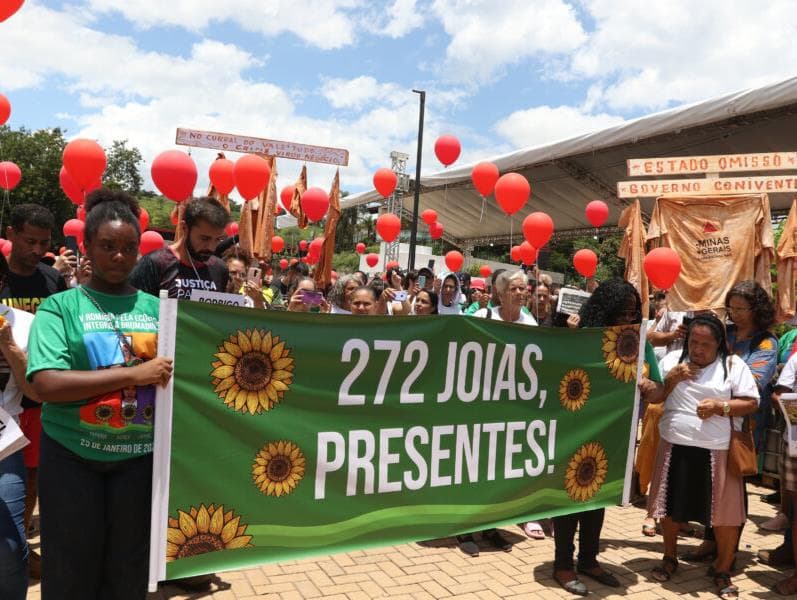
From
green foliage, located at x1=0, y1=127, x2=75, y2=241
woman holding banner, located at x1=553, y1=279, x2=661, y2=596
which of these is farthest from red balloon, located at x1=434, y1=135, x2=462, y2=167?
green foliage, located at x1=0, y1=127, x2=75, y2=241

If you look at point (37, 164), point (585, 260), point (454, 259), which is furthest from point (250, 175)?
point (37, 164)

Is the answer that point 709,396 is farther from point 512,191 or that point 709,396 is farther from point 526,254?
point 526,254

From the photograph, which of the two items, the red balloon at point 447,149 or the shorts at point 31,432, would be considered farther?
the red balloon at point 447,149

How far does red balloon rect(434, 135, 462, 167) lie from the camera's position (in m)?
11.2

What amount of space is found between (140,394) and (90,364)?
207 mm

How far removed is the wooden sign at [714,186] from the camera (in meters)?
6.00

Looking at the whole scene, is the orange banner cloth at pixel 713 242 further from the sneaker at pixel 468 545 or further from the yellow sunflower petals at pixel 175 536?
the yellow sunflower petals at pixel 175 536

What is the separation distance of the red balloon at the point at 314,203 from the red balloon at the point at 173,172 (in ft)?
11.1

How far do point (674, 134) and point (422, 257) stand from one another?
18939 millimetres

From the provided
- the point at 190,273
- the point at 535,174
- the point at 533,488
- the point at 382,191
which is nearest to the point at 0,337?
the point at 190,273

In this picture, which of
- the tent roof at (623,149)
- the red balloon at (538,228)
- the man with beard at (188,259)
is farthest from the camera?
the tent roof at (623,149)

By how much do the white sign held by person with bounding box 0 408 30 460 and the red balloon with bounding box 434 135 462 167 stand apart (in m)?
9.79

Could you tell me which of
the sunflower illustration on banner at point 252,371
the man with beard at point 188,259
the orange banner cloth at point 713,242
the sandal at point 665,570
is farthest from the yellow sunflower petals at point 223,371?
the orange banner cloth at point 713,242

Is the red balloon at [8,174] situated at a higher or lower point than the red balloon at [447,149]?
lower
